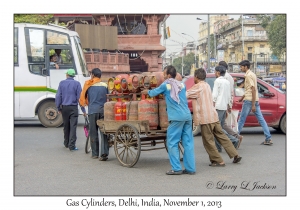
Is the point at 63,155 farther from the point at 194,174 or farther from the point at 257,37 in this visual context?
the point at 257,37

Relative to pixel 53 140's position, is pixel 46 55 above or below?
above

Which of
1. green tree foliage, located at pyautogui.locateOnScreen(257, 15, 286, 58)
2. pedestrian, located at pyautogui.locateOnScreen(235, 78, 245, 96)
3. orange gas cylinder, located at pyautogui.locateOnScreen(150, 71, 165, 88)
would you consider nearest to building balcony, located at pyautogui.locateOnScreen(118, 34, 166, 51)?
green tree foliage, located at pyautogui.locateOnScreen(257, 15, 286, 58)

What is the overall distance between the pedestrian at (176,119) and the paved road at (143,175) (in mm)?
252

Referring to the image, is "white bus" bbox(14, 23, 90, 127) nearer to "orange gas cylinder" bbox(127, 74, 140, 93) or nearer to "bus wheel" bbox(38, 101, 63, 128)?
"bus wheel" bbox(38, 101, 63, 128)

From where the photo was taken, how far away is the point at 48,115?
15.6m

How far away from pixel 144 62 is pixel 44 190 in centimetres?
3266

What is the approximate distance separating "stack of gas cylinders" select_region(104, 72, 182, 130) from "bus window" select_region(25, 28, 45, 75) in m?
7.51

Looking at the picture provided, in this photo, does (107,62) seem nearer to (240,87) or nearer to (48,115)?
(48,115)

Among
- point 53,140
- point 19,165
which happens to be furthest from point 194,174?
point 53,140

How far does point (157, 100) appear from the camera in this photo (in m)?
8.25

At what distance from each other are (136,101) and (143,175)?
4.55 ft

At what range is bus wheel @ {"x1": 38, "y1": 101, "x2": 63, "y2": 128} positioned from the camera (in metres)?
15.6

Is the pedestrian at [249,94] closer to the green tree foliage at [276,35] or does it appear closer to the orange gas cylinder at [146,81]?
the orange gas cylinder at [146,81]

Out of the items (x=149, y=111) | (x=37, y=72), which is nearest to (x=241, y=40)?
(x=37, y=72)
